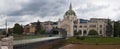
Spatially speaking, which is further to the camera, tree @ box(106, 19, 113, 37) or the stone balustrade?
tree @ box(106, 19, 113, 37)

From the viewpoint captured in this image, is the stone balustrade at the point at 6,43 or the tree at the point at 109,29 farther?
the tree at the point at 109,29

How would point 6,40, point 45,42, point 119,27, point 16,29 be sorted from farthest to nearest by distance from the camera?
point 119,27, point 16,29, point 45,42, point 6,40

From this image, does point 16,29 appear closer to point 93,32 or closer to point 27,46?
point 93,32

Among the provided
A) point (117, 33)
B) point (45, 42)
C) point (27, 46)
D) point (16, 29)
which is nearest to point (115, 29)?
point (117, 33)

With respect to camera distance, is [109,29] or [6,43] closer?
[6,43]

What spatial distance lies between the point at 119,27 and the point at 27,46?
13405 cm

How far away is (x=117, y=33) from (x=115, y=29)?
3.03 m

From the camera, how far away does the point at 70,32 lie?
196 m

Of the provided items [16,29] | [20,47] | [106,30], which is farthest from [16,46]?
[106,30]

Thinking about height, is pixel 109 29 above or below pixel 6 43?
below

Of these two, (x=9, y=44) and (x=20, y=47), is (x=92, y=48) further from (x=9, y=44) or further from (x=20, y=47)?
(x=9, y=44)

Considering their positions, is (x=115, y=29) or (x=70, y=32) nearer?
(x=115, y=29)

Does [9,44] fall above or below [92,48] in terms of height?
above

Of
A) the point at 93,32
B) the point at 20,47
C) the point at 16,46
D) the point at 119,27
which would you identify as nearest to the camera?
the point at 16,46
